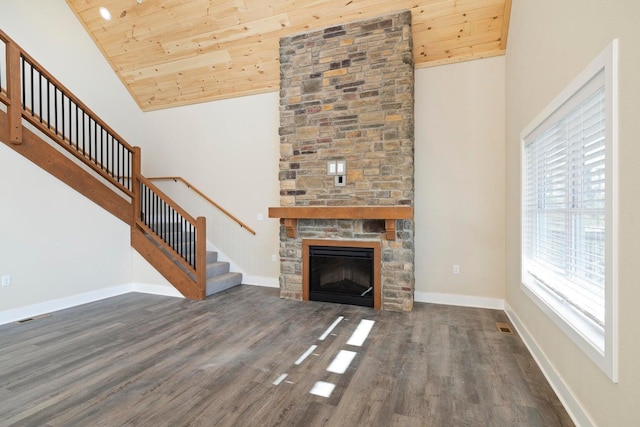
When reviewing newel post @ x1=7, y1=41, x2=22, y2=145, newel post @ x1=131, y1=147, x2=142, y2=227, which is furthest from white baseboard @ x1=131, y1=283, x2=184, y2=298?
newel post @ x1=7, y1=41, x2=22, y2=145

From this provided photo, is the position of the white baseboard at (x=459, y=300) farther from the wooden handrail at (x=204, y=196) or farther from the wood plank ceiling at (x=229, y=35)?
the wood plank ceiling at (x=229, y=35)

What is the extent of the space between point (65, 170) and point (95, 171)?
448 millimetres

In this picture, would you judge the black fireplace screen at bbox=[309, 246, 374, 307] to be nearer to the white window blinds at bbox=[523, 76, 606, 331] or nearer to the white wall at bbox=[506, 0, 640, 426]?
the white wall at bbox=[506, 0, 640, 426]

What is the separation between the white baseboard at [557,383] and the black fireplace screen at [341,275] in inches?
68.7

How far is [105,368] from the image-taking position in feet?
A: 8.36

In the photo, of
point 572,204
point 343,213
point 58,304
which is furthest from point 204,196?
point 572,204

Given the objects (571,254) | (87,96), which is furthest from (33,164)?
(571,254)

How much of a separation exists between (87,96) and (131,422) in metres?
5.68

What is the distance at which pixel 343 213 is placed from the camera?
4.06 meters

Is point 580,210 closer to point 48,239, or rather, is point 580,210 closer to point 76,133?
point 48,239

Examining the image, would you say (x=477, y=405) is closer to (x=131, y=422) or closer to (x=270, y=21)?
(x=131, y=422)

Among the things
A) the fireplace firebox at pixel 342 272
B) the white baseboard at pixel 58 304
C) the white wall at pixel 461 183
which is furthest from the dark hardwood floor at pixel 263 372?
the white wall at pixel 461 183

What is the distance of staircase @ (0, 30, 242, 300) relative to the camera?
3.68 meters

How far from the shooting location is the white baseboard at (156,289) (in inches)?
186
